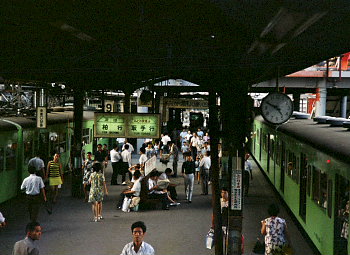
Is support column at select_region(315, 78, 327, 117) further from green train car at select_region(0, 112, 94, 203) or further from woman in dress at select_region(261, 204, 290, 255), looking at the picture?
woman in dress at select_region(261, 204, 290, 255)

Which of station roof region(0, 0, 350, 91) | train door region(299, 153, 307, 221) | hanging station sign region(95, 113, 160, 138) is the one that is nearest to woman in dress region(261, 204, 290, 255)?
station roof region(0, 0, 350, 91)

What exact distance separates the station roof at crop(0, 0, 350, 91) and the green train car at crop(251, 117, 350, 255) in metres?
1.59

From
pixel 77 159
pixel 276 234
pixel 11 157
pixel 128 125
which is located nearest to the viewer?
pixel 276 234

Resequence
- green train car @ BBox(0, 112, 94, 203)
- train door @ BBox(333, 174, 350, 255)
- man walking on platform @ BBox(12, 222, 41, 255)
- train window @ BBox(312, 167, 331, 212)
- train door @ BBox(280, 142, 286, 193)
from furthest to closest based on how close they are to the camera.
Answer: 1. green train car @ BBox(0, 112, 94, 203)
2. train door @ BBox(280, 142, 286, 193)
3. train window @ BBox(312, 167, 331, 212)
4. train door @ BBox(333, 174, 350, 255)
5. man walking on platform @ BBox(12, 222, 41, 255)

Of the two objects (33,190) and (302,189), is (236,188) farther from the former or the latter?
(33,190)

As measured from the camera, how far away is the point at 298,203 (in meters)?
13.7

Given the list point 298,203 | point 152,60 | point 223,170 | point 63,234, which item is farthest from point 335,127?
point 223,170

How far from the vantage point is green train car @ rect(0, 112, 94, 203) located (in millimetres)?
17281

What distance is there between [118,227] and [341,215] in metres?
6.71

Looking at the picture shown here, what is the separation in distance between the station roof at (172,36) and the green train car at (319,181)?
159 centimetres

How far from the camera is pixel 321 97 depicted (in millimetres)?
33438

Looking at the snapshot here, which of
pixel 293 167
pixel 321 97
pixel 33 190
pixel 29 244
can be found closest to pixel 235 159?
pixel 29 244

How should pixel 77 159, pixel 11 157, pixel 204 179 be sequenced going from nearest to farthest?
pixel 11 157
pixel 77 159
pixel 204 179

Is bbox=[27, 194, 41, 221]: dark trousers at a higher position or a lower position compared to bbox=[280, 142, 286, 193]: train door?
lower
